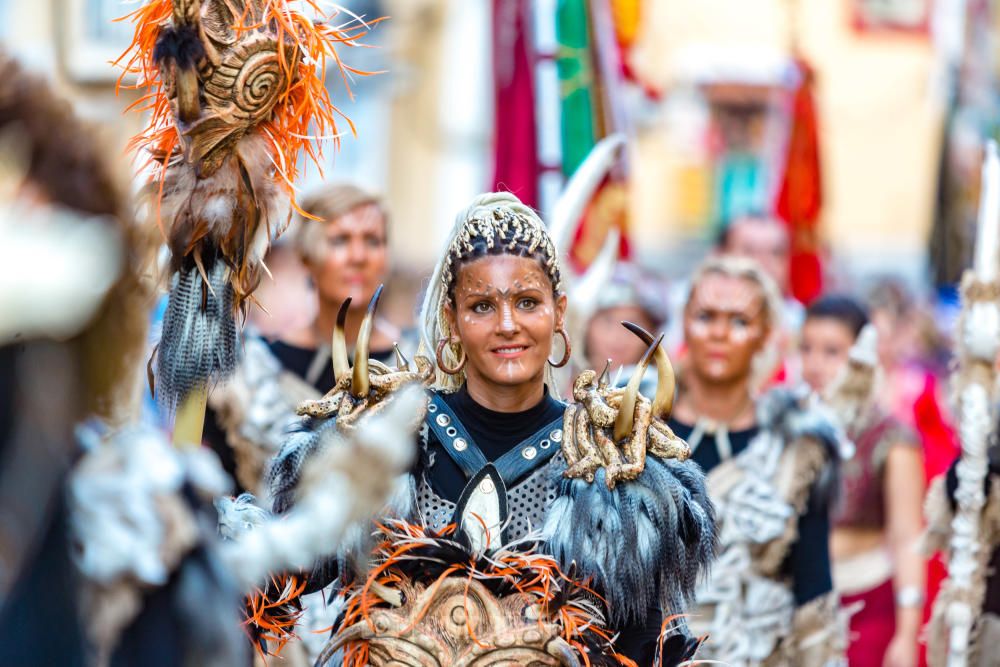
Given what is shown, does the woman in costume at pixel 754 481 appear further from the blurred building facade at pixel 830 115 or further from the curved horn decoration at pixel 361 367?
the blurred building facade at pixel 830 115

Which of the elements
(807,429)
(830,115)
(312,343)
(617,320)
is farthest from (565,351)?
(830,115)

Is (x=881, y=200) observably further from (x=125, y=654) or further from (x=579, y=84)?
(x=125, y=654)

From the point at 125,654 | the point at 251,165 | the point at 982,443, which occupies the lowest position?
the point at 982,443

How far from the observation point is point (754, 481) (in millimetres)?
6168

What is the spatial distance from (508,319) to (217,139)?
0.82m

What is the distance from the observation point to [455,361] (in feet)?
14.6

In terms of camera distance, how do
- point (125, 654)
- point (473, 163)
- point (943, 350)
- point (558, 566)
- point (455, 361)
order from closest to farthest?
point (125, 654), point (558, 566), point (455, 361), point (943, 350), point (473, 163)

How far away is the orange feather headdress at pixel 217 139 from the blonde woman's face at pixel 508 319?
523 millimetres

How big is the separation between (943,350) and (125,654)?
38.5 ft

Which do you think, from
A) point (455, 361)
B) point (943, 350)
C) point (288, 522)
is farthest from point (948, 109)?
point (288, 522)

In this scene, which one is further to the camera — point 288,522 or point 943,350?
point 943,350

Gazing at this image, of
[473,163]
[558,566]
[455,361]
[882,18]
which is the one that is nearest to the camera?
[558,566]

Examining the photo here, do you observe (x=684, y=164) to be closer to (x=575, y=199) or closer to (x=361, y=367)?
(x=575, y=199)

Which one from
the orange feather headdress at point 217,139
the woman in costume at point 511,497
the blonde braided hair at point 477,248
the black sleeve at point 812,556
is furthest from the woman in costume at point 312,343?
the orange feather headdress at point 217,139
